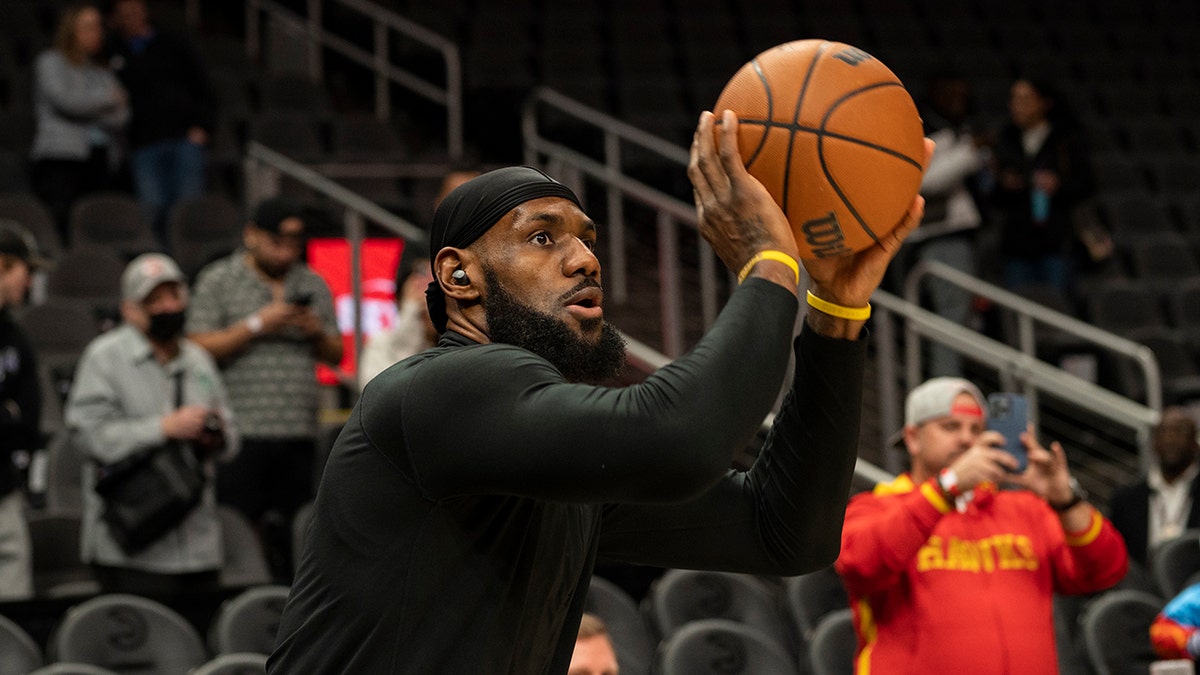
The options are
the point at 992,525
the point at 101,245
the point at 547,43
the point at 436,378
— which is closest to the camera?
the point at 436,378

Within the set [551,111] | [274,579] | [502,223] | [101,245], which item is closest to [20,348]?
[274,579]

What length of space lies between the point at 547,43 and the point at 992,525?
7836mm

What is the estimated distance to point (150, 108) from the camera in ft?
27.2

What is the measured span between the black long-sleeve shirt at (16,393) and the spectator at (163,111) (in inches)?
106

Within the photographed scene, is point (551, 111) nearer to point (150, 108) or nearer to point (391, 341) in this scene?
point (150, 108)

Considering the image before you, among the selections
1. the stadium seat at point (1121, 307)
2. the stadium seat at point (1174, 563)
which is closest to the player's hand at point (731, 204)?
the stadium seat at point (1174, 563)

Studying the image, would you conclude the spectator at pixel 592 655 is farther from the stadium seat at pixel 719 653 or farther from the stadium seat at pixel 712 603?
the stadium seat at pixel 712 603

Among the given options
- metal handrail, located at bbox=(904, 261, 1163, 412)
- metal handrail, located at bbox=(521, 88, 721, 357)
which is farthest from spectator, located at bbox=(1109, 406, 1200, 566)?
metal handrail, located at bbox=(521, 88, 721, 357)

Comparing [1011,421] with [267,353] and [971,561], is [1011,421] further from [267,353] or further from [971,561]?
[267,353]

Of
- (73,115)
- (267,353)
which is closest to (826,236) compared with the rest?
(267,353)

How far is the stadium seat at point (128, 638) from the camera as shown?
479cm

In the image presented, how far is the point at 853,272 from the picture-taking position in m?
2.08

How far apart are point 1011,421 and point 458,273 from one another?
9.46ft

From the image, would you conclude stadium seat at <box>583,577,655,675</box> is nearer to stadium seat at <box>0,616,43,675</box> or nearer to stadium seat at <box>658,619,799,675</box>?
stadium seat at <box>658,619,799,675</box>
